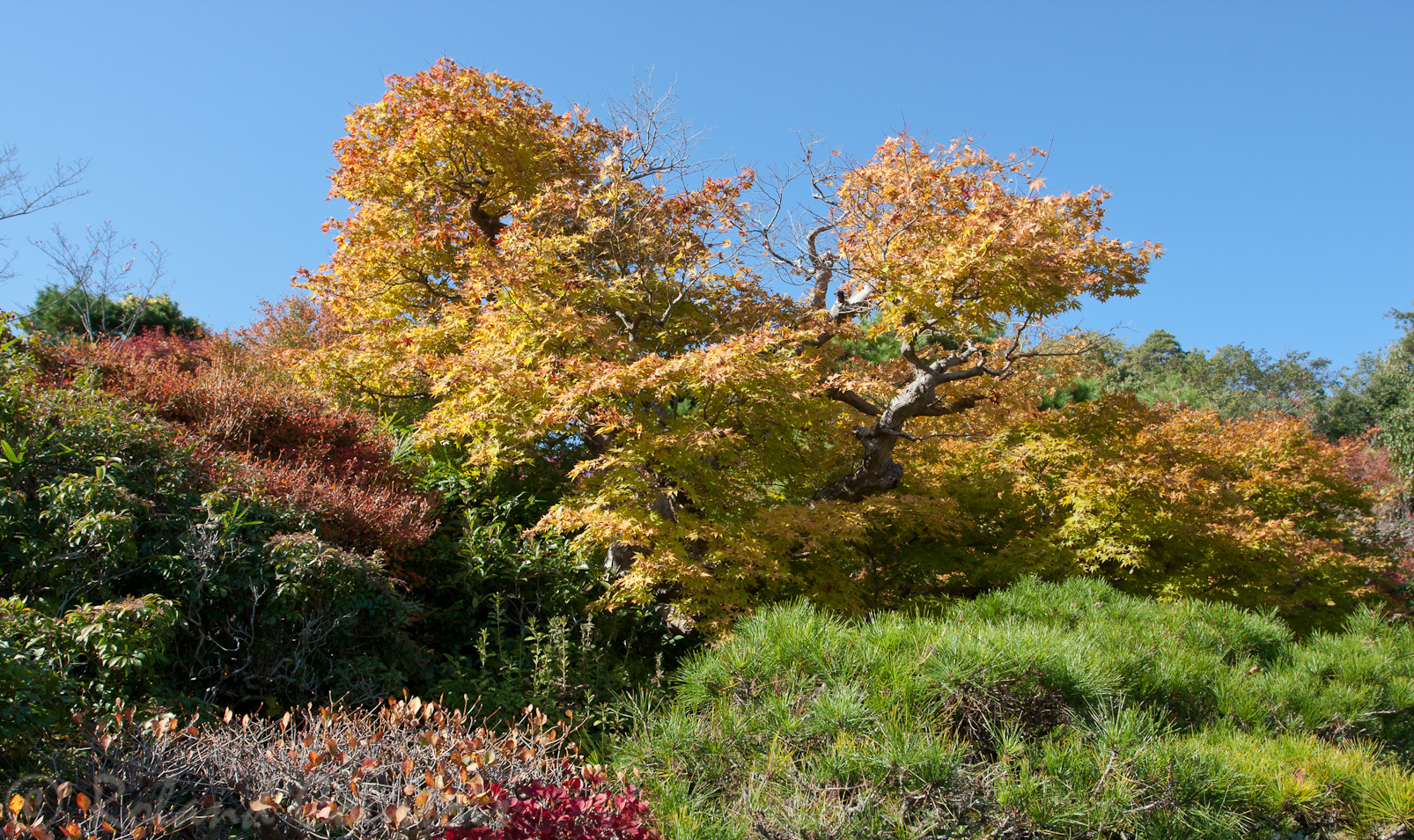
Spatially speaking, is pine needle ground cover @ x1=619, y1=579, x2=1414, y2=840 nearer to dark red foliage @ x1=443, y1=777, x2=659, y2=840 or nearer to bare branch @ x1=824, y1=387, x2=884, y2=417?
dark red foliage @ x1=443, y1=777, x2=659, y2=840

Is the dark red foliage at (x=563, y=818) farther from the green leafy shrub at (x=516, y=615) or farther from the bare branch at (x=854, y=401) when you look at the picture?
the bare branch at (x=854, y=401)

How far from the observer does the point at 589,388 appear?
609cm

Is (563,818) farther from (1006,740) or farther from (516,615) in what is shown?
(516,615)

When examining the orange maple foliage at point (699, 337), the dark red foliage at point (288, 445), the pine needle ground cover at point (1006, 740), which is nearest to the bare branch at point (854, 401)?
the orange maple foliage at point (699, 337)

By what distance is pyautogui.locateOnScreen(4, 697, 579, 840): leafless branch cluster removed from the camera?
231cm

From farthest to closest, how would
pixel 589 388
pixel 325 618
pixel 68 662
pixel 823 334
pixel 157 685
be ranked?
pixel 823 334 → pixel 589 388 → pixel 325 618 → pixel 157 685 → pixel 68 662

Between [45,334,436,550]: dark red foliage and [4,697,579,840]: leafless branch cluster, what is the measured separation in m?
2.64

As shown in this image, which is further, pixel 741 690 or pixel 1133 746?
pixel 741 690

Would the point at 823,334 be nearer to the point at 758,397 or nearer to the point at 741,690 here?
the point at 758,397

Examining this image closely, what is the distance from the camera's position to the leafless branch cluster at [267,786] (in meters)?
2.31

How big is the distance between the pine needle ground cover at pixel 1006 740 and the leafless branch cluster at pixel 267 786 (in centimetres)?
67

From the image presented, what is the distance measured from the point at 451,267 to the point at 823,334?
4.95 meters

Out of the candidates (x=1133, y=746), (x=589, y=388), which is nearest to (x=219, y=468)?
(x=589, y=388)

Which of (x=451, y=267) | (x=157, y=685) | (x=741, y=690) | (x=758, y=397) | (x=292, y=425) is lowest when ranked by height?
(x=157, y=685)
